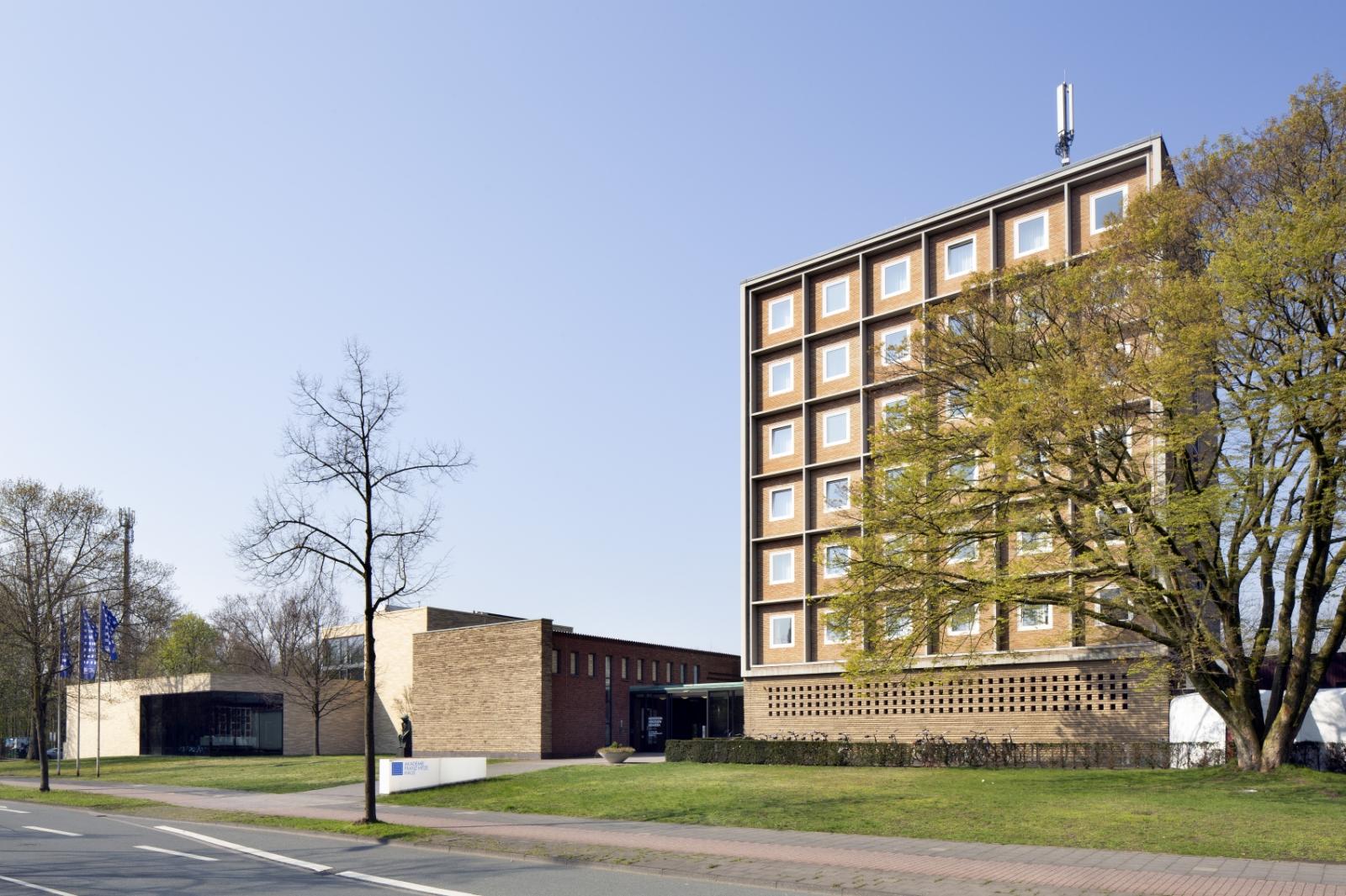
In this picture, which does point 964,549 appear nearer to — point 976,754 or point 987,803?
point 976,754

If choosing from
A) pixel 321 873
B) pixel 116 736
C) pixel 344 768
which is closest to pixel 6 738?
pixel 116 736

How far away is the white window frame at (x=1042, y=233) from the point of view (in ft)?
136

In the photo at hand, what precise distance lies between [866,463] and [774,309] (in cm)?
898

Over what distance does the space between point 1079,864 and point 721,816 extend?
8875 millimetres

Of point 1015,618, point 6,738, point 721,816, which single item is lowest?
point 6,738

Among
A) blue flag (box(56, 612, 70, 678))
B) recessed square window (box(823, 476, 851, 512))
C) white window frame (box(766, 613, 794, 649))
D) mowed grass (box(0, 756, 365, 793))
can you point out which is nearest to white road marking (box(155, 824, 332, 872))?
mowed grass (box(0, 756, 365, 793))

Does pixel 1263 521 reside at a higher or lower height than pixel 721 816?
higher

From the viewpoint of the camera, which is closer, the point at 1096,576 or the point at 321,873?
the point at 321,873

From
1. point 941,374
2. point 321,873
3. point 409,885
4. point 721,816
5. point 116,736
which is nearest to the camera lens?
point 409,885

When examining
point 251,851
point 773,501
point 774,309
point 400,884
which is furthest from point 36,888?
point 774,309

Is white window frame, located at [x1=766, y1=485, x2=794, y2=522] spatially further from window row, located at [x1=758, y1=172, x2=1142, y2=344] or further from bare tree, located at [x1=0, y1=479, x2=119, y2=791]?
bare tree, located at [x1=0, y1=479, x2=119, y2=791]

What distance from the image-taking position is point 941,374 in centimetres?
3225

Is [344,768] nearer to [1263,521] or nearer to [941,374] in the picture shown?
[941,374]

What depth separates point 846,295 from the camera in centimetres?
4747
